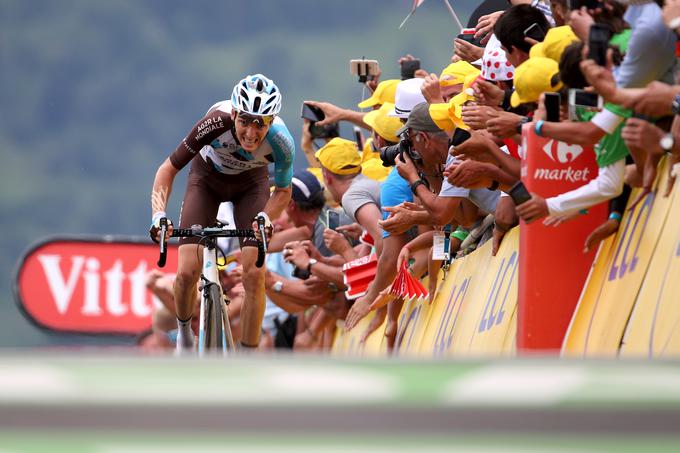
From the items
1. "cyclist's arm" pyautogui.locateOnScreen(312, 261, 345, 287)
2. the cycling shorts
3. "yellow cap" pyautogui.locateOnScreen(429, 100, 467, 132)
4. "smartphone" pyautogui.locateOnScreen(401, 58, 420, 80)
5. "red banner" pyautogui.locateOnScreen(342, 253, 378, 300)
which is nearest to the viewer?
"yellow cap" pyautogui.locateOnScreen(429, 100, 467, 132)

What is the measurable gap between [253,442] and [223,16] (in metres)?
16.6

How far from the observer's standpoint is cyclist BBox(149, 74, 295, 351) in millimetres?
7660

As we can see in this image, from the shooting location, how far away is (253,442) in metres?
1.30

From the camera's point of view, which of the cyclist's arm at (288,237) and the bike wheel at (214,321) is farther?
the cyclist's arm at (288,237)

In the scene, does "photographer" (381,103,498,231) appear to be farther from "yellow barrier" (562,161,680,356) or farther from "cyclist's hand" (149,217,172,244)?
"yellow barrier" (562,161,680,356)

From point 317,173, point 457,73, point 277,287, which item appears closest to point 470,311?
point 457,73

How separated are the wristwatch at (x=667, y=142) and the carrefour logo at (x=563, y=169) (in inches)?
41.8

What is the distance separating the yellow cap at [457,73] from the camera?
7.12 meters

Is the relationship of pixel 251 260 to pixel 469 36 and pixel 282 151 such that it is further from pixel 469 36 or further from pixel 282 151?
pixel 469 36

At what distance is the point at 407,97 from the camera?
8250 mm

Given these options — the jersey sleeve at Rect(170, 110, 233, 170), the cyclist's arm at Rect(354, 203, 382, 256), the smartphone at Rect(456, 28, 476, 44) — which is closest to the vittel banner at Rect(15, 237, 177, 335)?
the cyclist's arm at Rect(354, 203, 382, 256)

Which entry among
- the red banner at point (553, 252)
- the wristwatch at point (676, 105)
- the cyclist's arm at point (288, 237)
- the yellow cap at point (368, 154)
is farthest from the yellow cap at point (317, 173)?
the wristwatch at point (676, 105)

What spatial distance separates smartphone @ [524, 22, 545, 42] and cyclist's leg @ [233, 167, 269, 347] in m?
2.70

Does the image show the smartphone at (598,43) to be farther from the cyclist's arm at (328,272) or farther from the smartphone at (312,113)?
the smartphone at (312,113)
